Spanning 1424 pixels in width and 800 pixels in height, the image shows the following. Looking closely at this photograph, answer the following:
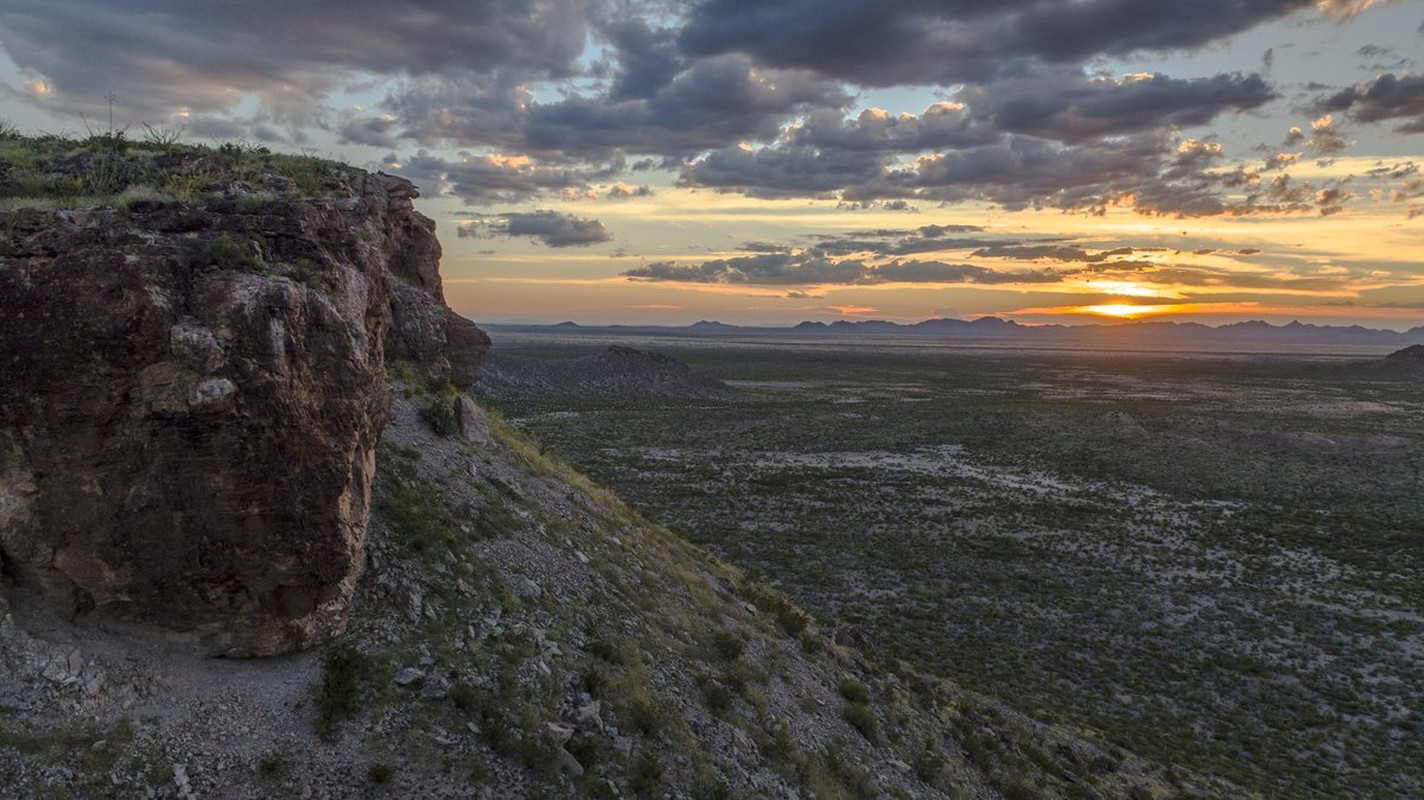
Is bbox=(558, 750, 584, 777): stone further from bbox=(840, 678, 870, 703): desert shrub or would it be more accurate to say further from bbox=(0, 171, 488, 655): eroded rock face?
bbox=(840, 678, 870, 703): desert shrub

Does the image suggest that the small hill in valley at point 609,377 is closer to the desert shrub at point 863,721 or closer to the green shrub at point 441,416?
the green shrub at point 441,416

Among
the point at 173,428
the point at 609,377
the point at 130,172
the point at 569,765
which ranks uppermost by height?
the point at 130,172

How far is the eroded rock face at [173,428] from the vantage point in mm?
8570

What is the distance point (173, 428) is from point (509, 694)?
18.0 feet

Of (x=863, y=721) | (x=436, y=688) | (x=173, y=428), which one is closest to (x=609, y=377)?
(x=863, y=721)

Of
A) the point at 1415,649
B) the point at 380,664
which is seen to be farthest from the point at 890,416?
the point at 380,664

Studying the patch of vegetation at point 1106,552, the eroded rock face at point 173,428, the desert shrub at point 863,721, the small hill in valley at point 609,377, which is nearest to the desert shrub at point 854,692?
the desert shrub at point 863,721

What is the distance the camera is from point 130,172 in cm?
1159

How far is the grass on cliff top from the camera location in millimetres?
10609

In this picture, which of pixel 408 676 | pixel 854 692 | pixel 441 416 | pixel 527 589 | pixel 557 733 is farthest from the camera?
pixel 441 416

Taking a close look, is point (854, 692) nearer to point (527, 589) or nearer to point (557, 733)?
point (527, 589)

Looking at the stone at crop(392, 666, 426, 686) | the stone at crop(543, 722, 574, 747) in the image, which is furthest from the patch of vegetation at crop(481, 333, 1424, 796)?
the stone at crop(392, 666, 426, 686)

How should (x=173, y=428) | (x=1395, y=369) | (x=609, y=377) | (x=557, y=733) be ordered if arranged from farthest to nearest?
(x=1395, y=369)
(x=609, y=377)
(x=557, y=733)
(x=173, y=428)

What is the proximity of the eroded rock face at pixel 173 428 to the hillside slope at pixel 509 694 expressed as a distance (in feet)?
2.30
